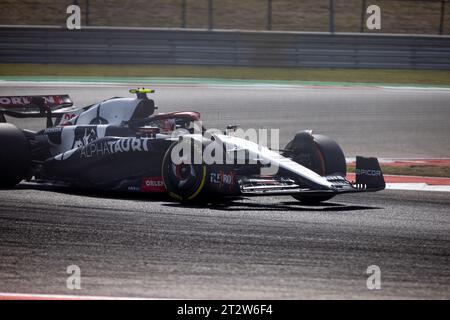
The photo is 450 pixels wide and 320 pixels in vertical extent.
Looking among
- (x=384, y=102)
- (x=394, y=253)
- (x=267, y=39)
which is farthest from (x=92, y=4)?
(x=394, y=253)

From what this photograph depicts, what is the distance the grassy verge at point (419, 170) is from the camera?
13.3 meters

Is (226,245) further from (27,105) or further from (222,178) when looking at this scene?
(27,105)

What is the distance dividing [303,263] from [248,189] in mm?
2600

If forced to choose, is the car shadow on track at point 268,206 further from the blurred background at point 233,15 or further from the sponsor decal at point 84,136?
the blurred background at point 233,15

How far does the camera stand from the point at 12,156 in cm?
1089

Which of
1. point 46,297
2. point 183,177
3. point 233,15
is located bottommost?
point 46,297

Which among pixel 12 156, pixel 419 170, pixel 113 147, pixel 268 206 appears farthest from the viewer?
pixel 419 170

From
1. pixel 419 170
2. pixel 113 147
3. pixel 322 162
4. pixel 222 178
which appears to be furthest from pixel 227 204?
pixel 419 170

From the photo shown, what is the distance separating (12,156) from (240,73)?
14.5 m

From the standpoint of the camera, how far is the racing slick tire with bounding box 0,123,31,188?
1084 cm

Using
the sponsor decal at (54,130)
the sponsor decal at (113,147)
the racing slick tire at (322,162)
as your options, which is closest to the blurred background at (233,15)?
the sponsor decal at (54,130)

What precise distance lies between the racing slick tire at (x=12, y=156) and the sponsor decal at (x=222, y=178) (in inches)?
101

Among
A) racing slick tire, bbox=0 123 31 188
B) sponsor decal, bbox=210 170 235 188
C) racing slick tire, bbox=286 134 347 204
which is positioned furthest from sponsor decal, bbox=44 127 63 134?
racing slick tire, bbox=286 134 347 204

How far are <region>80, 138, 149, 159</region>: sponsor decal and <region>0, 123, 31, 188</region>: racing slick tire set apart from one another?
0.70 metres
